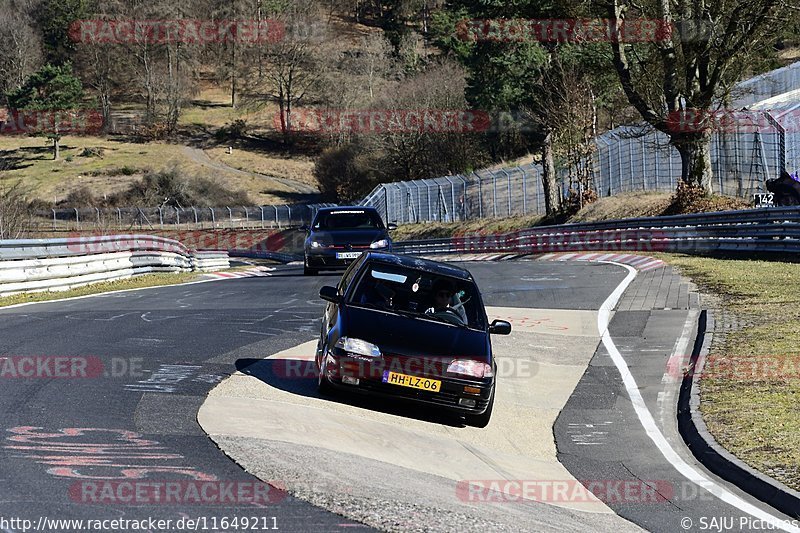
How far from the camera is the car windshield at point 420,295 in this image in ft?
33.6

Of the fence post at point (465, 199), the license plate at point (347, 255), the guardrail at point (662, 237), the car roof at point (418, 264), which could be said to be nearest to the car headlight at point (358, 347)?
the car roof at point (418, 264)

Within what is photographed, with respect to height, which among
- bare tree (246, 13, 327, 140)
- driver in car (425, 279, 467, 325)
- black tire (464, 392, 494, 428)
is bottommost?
black tire (464, 392, 494, 428)

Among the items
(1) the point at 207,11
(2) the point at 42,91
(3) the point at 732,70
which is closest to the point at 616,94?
(3) the point at 732,70

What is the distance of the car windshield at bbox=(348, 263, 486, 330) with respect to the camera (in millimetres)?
10227

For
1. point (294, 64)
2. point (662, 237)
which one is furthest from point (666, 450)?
point (294, 64)

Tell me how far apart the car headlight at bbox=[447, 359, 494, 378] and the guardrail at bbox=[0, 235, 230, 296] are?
1266cm

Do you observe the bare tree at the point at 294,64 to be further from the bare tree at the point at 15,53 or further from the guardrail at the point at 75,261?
the guardrail at the point at 75,261

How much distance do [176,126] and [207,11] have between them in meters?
17.6

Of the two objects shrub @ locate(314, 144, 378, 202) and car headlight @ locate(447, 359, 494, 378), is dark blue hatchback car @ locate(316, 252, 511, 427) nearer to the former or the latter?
car headlight @ locate(447, 359, 494, 378)

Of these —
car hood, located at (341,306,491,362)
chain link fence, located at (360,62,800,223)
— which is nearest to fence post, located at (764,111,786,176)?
chain link fence, located at (360,62,800,223)

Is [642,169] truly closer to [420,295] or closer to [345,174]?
[420,295]

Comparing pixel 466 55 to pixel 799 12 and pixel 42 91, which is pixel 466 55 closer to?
pixel 799 12

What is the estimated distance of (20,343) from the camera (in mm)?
12227

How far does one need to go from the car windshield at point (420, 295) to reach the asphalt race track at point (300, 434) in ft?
3.29
